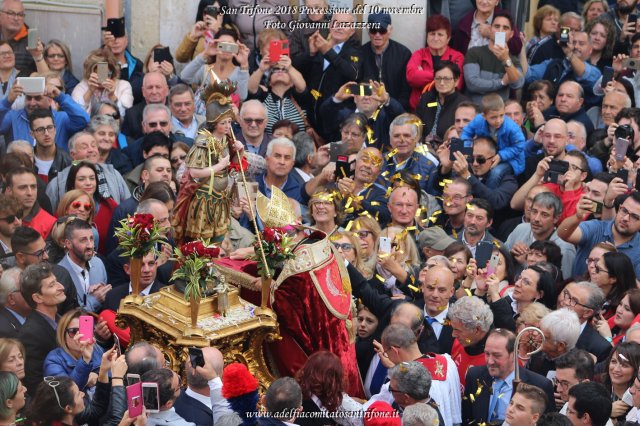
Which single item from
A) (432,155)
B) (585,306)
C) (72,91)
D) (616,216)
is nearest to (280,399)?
(585,306)

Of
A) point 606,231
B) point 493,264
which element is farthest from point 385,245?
point 606,231

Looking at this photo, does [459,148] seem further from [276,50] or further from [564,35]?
[564,35]

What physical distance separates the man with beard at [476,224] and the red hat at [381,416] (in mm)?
3670

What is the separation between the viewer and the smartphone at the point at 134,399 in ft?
29.5

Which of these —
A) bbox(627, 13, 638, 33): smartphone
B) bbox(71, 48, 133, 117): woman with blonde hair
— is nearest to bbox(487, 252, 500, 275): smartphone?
bbox(71, 48, 133, 117): woman with blonde hair

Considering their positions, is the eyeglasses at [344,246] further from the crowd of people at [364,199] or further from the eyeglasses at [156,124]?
the eyeglasses at [156,124]

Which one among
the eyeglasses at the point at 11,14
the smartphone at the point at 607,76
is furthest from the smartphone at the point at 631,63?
the eyeglasses at the point at 11,14

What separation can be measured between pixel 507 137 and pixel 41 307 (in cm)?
532

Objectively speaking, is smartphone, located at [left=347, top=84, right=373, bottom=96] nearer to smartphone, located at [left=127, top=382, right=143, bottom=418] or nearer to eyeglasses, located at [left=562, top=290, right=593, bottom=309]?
eyeglasses, located at [left=562, top=290, right=593, bottom=309]

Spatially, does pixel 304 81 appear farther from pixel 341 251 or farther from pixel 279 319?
Result: pixel 279 319

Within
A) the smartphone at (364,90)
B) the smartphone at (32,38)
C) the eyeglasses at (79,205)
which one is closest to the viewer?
the eyeglasses at (79,205)

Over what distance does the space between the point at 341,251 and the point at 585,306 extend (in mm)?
2055

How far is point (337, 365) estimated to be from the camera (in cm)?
974

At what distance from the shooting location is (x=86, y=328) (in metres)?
10.3
